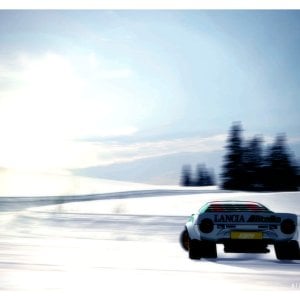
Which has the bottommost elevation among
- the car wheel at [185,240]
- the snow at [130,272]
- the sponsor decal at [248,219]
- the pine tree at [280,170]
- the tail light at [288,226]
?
the snow at [130,272]

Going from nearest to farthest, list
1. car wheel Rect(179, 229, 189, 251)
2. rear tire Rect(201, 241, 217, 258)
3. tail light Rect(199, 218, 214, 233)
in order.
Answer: tail light Rect(199, 218, 214, 233), rear tire Rect(201, 241, 217, 258), car wheel Rect(179, 229, 189, 251)

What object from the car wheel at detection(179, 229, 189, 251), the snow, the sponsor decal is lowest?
the snow

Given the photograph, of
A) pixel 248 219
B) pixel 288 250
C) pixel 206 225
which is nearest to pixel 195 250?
pixel 206 225

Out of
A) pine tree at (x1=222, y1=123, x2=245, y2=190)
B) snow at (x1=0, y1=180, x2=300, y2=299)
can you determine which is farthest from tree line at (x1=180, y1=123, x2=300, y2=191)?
snow at (x1=0, y1=180, x2=300, y2=299)

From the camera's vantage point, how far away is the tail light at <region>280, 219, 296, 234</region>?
29.4 feet

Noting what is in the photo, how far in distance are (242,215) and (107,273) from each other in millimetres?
2452

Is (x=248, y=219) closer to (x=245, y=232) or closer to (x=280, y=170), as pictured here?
(x=245, y=232)

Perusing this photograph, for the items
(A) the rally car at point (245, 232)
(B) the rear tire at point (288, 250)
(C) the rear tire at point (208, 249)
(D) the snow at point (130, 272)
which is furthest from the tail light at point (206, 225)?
(B) the rear tire at point (288, 250)

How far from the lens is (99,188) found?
74312mm

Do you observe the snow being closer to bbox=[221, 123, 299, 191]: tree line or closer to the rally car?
the rally car

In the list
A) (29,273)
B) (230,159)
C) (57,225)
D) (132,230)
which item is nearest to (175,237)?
(132,230)

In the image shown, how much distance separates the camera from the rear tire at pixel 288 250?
358 inches

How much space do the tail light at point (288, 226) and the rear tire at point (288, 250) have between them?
0.22 metres

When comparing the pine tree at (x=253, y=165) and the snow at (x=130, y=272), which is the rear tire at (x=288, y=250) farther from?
the pine tree at (x=253, y=165)
